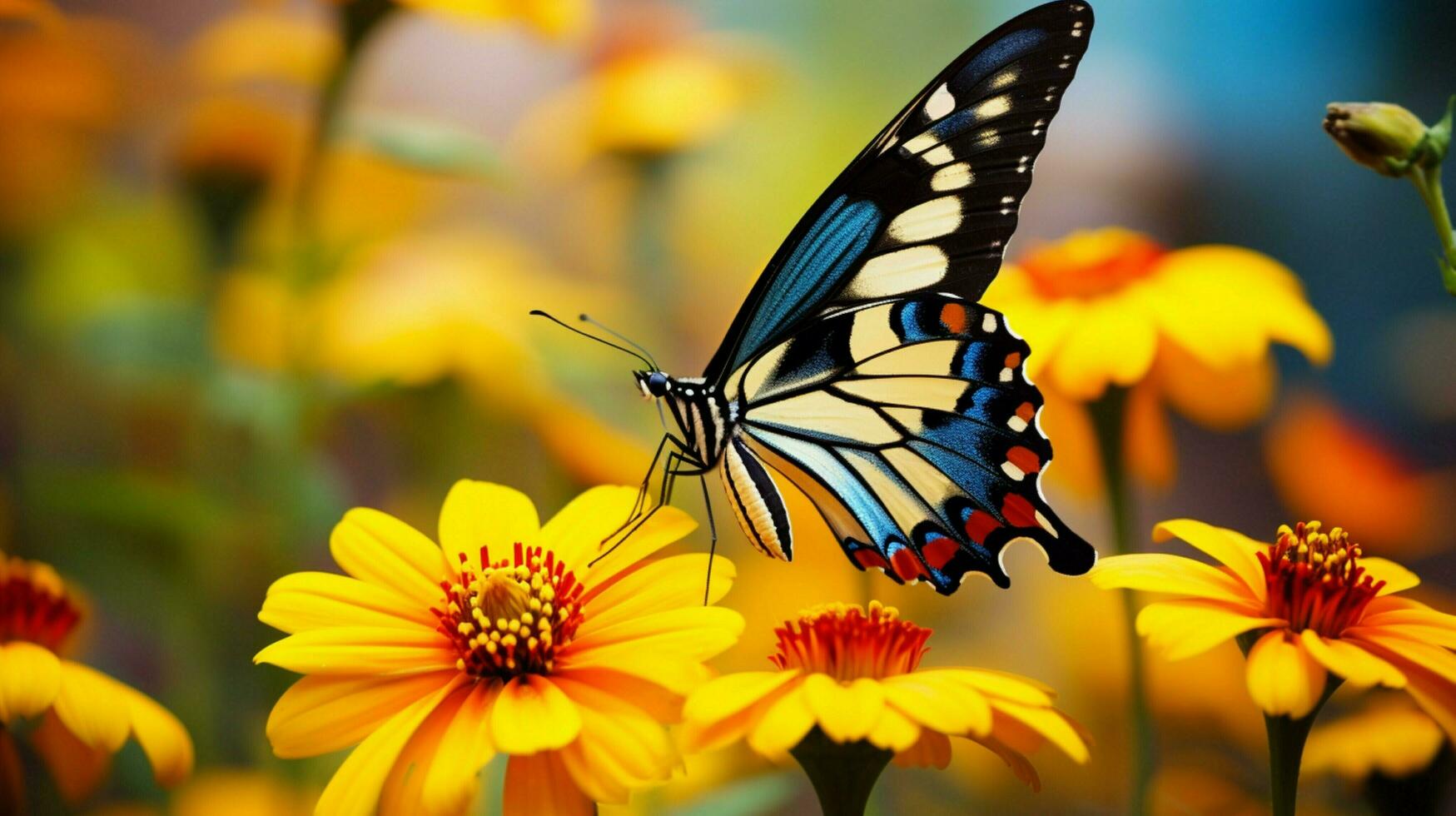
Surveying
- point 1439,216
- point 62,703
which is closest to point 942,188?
point 1439,216

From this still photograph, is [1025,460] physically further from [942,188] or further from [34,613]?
[34,613]

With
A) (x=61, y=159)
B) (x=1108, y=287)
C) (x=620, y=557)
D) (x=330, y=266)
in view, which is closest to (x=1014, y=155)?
(x=1108, y=287)

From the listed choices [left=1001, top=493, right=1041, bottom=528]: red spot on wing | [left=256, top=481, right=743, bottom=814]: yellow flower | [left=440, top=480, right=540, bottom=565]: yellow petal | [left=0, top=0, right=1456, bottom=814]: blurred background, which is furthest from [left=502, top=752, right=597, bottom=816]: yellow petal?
[left=0, top=0, right=1456, bottom=814]: blurred background

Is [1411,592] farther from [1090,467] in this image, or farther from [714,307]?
[714,307]

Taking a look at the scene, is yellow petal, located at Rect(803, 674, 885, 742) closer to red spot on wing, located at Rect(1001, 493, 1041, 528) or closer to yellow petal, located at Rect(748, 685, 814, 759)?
yellow petal, located at Rect(748, 685, 814, 759)

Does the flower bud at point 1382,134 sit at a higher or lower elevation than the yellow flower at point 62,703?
higher

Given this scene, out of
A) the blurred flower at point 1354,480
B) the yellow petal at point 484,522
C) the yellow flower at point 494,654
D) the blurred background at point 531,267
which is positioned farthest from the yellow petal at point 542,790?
the blurred flower at point 1354,480

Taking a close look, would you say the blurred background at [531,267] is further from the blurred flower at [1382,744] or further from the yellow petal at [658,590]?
the yellow petal at [658,590]
